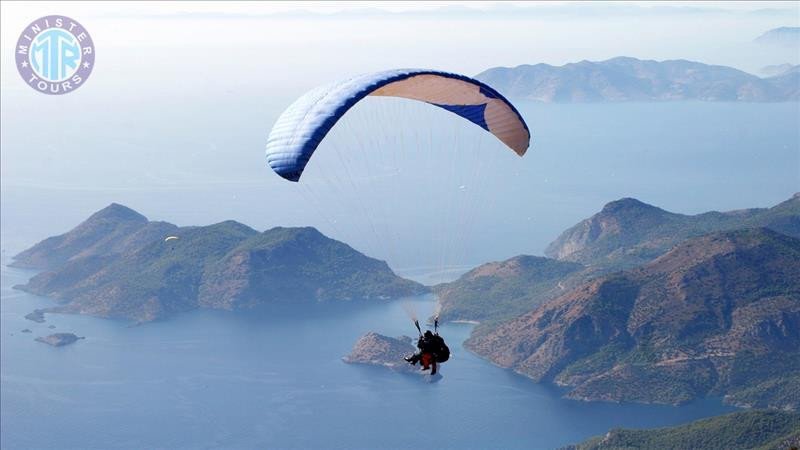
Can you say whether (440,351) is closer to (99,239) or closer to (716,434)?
(716,434)

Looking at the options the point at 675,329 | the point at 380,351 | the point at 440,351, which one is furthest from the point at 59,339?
the point at 440,351

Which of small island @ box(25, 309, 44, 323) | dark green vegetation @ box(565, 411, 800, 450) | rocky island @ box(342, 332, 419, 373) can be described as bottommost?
dark green vegetation @ box(565, 411, 800, 450)

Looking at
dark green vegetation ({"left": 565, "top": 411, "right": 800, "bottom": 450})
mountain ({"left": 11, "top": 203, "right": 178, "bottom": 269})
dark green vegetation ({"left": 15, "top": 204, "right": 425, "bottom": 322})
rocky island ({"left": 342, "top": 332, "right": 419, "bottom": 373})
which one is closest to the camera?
dark green vegetation ({"left": 565, "top": 411, "right": 800, "bottom": 450})

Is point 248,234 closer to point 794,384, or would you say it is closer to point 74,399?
point 74,399

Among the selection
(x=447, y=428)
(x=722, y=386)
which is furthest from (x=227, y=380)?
(x=722, y=386)

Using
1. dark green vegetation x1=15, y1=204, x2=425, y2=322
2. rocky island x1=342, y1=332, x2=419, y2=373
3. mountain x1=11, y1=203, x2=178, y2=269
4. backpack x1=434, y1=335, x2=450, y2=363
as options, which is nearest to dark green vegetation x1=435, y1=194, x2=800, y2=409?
rocky island x1=342, y1=332, x2=419, y2=373

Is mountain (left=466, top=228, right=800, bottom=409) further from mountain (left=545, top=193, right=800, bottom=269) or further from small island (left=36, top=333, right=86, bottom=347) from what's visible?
small island (left=36, top=333, right=86, bottom=347)

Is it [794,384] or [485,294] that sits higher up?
[485,294]
